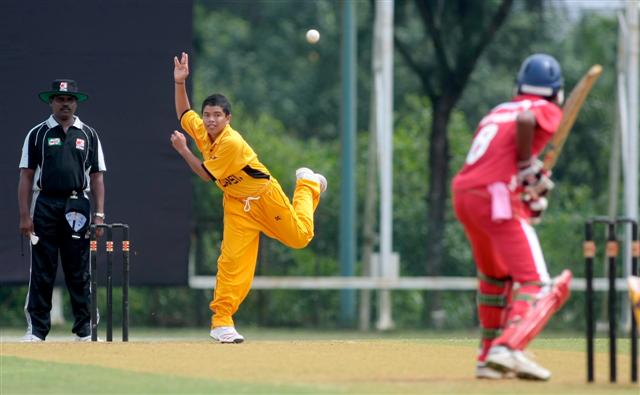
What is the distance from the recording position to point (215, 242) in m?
21.5

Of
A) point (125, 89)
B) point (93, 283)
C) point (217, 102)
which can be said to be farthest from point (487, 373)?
point (125, 89)

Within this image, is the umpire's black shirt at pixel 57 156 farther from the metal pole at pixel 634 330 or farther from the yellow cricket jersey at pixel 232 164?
the metal pole at pixel 634 330

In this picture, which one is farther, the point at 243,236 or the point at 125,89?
the point at 125,89

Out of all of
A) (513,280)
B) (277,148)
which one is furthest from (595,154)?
(513,280)

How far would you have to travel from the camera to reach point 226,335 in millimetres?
12203

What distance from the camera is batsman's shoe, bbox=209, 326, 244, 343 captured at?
12.2m

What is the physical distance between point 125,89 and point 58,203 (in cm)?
289

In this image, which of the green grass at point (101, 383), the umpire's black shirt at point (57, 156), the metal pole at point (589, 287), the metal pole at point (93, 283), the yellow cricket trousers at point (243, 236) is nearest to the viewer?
the green grass at point (101, 383)

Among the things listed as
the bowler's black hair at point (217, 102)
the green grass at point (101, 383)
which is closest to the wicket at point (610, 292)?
the green grass at point (101, 383)

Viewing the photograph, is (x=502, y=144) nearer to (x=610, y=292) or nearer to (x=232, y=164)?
(x=610, y=292)

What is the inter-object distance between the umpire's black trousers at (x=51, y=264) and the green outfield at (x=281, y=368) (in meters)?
1.33

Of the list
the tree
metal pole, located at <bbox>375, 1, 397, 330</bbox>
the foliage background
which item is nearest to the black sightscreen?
the foliage background

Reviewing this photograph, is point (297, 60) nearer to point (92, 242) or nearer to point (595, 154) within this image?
point (595, 154)

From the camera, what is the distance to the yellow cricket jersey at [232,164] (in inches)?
478
